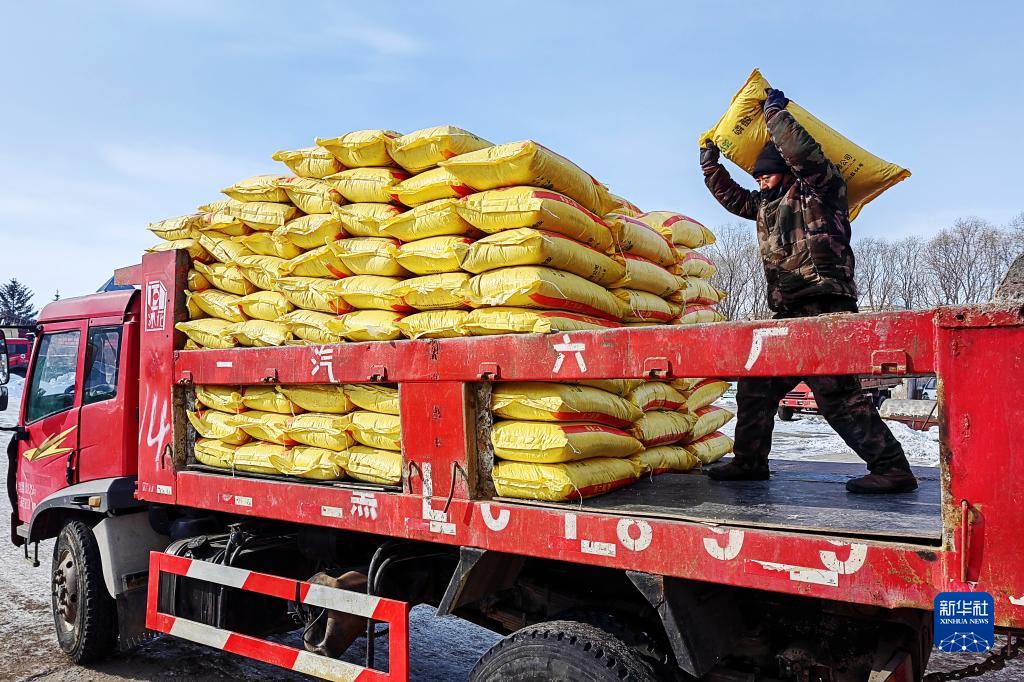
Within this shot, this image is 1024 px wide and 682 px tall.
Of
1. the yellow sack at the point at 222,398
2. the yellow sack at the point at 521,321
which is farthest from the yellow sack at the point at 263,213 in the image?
the yellow sack at the point at 521,321

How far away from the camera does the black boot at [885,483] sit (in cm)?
313

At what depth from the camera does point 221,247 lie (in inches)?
173

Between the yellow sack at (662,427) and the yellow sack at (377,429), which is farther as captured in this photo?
the yellow sack at (662,427)

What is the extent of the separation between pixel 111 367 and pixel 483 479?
306 centimetres

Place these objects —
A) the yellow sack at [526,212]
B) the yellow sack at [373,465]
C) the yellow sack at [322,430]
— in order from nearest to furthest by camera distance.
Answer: the yellow sack at [526,212]
the yellow sack at [373,465]
the yellow sack at [322,430]

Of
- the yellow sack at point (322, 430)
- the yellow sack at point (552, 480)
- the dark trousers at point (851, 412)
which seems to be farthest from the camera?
the yellow sack at point (322, 430)

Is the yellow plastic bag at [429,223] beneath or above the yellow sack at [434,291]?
above

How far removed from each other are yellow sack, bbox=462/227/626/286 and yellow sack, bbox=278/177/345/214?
1012mm

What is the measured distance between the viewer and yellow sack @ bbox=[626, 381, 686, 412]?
140 inches

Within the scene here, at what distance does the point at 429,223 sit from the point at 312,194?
887 millimetres

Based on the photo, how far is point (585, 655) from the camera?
265 centimetres

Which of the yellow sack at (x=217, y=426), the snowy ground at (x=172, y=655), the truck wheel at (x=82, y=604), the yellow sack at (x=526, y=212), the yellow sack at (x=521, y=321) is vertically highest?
the yellow sack at (x=526, y=212)

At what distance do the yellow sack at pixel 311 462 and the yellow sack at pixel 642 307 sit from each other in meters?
1.53

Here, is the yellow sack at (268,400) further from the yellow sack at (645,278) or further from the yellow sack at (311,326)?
the yellow sack at (645,278)
